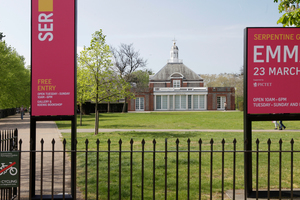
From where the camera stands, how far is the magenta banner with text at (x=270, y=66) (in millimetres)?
5551

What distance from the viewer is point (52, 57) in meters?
5.23

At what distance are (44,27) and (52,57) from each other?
0.58 m

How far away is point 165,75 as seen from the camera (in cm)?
6950

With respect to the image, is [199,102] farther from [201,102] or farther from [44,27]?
[44,27]

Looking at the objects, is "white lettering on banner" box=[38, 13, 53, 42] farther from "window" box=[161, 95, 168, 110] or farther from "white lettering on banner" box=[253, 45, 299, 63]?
"window" box=[161, 95, 168, 110]

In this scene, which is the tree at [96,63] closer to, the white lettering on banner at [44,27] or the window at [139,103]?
the white lettering on banner at [44,27]

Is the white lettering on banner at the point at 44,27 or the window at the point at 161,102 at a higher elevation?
the white lettering on banner at the point at 44,27

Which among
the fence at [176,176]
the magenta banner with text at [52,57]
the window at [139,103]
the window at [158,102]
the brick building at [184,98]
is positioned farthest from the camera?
the window at [158,102]

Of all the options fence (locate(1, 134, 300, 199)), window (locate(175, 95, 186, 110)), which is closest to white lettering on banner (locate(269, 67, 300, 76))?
fence (locate(1, 134, 300, 199))

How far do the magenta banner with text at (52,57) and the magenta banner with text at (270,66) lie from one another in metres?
3.49

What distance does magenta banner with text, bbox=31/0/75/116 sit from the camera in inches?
204

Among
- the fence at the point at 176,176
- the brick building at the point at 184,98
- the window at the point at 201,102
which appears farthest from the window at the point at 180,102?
the fence at the point at 176,176

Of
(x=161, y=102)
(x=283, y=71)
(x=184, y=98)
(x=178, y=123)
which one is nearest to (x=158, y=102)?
(x=161, y=102)

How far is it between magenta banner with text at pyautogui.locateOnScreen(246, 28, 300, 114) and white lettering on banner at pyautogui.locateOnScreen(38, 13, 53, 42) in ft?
12.6
